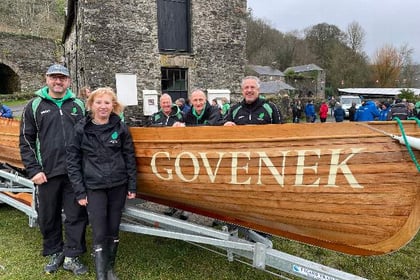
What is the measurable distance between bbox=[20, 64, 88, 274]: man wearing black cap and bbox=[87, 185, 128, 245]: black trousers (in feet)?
1.54

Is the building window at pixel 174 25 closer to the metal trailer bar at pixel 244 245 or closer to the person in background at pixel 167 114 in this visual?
the person in background at pixel 167 114

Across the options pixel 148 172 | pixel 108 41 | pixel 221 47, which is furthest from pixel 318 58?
pixel 148 172

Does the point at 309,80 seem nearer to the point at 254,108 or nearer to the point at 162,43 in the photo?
the point at 162,43

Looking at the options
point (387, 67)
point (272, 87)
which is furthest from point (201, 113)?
point (387, 67)

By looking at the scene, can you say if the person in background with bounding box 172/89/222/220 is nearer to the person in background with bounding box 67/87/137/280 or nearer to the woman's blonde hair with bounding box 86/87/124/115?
the woman's blonde hair with bounding box 86/87/124/115

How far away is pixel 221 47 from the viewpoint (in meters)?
14.5

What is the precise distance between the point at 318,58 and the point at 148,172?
59471 mm

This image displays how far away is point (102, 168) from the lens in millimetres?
2961

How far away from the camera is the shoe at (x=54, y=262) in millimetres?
3422

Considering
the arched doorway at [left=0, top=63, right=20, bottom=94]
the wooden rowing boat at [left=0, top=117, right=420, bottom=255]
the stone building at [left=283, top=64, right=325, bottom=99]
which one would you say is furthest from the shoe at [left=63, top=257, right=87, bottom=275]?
the stone building at [left=283, top=64, right=325, bottom=99]

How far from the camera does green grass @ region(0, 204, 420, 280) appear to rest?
3.45m

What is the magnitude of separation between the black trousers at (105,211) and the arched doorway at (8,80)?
2401 cm

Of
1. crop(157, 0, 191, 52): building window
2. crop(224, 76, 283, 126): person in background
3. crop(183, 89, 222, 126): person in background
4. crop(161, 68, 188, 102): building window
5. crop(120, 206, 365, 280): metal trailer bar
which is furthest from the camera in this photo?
crop(161, 68, 188, 102): building window

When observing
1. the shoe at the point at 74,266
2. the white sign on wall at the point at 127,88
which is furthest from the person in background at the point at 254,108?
the white sign on wall at the point at 127,88
